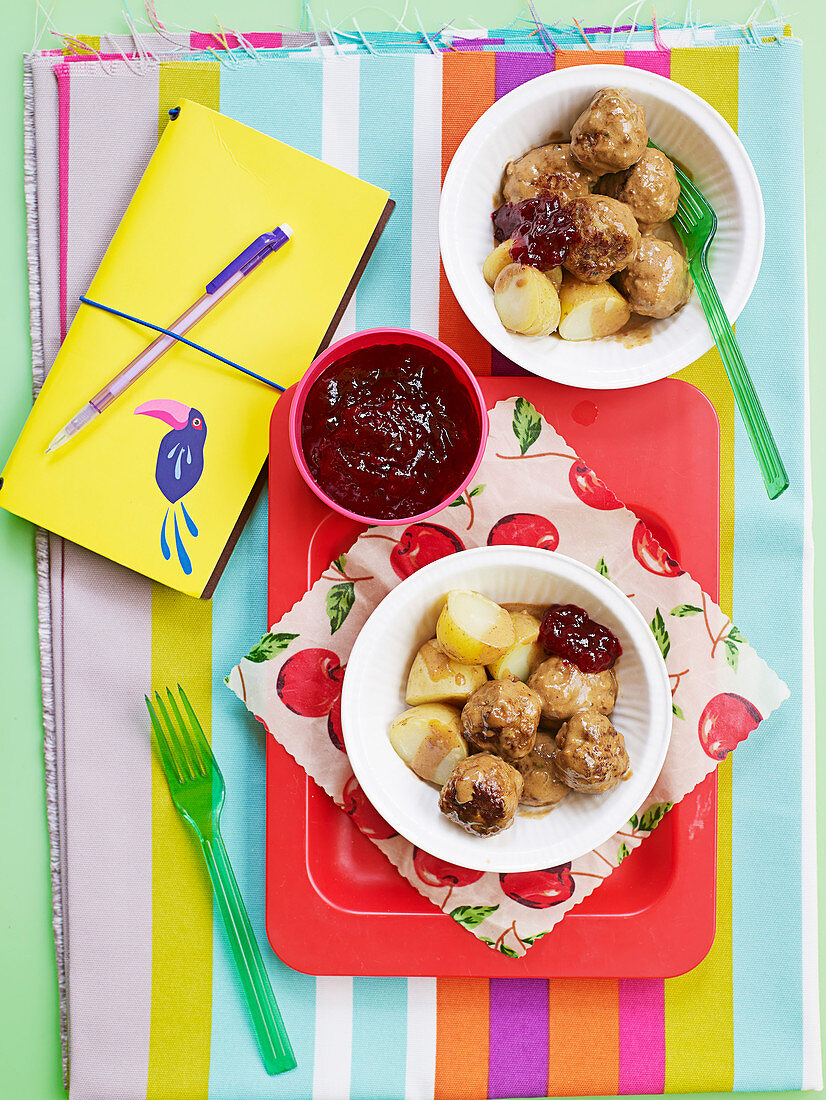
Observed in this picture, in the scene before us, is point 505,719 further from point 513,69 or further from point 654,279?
point 513,69

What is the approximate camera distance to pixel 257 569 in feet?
5.23

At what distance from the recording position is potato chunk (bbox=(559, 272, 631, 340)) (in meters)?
1.37

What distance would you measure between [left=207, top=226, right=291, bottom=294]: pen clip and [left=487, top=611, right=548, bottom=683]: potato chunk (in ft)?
2.64

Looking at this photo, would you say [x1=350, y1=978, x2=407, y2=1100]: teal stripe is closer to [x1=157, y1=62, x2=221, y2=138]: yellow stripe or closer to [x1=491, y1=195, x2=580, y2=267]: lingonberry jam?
[x1=491, y1=195, x2=580, y2=267]: lingonberry jam

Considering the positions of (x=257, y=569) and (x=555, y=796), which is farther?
(x=257, y=569)

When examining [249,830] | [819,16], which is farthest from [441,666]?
[819,16]

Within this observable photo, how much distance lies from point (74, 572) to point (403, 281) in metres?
0.86

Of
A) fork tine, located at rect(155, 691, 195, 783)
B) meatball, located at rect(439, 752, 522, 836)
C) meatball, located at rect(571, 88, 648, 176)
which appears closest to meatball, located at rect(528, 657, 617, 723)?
meatball, located at rect(439, 752, 522, 836)

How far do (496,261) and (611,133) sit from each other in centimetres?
27

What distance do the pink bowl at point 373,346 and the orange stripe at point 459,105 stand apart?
7.3 inches

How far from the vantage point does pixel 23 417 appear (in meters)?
1.63

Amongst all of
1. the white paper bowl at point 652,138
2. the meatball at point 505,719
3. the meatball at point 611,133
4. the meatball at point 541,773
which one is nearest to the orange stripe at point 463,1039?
the meatball at point 541,773

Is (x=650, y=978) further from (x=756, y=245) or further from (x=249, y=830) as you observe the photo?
(x=756, y=245)

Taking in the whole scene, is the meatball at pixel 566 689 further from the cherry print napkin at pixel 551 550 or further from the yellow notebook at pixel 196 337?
the yellow notebook at pixel 196 337
